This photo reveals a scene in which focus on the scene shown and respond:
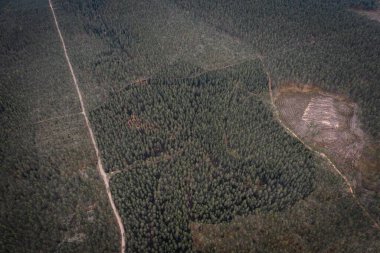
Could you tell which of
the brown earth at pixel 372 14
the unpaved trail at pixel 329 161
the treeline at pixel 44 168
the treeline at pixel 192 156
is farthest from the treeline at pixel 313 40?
the treeline at pixel 44 168

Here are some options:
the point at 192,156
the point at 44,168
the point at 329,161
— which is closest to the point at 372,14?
the point at 329,161

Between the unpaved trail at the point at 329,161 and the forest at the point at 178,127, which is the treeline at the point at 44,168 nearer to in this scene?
the forest at the point at 178,127

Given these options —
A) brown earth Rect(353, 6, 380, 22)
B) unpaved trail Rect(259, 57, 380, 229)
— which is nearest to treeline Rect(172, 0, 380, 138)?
brown earth Rect(353, 6, 380, 22)

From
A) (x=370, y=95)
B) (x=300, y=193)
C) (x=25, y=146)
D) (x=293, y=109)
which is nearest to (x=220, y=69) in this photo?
(x=293, y=109)

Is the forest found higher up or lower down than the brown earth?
lower down

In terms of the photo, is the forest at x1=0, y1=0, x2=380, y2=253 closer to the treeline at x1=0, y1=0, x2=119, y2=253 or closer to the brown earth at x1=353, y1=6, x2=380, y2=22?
the treeline at x1=0, y1=0, x2=119, y2=253

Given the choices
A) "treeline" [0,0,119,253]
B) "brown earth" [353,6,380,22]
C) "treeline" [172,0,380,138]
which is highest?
"brown earth" [353,6,380,22]

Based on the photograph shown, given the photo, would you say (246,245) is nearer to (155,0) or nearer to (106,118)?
(106,118)
